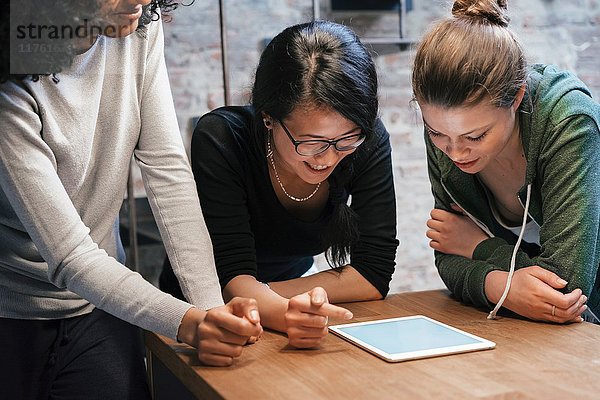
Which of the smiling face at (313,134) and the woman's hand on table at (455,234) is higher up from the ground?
the smiling face at (313,134)

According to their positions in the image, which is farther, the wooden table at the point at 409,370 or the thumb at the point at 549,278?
the thumb at the point at 549,278

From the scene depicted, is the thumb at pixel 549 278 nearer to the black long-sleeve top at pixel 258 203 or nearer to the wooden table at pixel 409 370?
the wooden table at pixel 409 370

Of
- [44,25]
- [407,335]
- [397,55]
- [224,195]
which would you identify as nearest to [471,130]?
[407,335]

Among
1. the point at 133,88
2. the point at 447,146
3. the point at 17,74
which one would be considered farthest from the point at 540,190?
the point at 17,74

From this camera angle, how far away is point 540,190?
1.46m

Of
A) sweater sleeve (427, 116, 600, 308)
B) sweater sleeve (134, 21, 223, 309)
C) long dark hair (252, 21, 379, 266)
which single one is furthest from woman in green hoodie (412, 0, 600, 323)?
sweater sleeve (134, 21, 223, 309)

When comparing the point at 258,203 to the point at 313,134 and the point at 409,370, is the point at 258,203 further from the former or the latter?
the point at 409,370

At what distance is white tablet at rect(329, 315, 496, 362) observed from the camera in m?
1.20

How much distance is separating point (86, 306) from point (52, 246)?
0.88 ft

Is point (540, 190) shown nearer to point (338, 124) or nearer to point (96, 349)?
point (338, 124)

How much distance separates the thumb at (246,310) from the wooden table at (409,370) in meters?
0.07

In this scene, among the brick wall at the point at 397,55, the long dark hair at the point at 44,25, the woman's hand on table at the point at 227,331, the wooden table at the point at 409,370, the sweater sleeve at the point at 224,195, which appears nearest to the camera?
the wooden table at the point at 409,370

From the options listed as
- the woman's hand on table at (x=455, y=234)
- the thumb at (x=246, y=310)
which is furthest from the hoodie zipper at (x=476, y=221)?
the thumb at (x=246, y=310)

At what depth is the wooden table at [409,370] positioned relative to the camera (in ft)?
3.43
